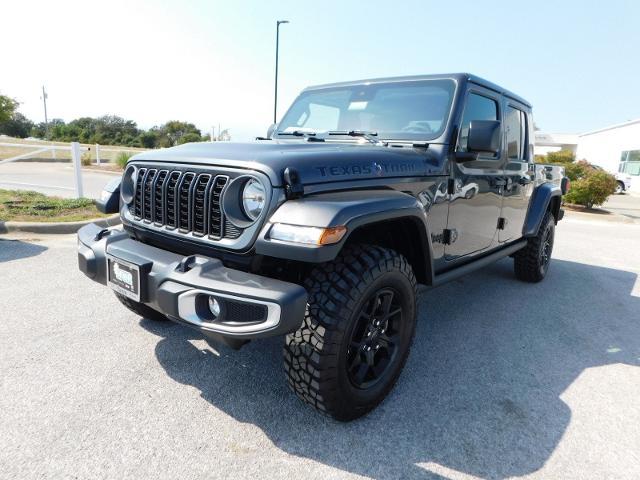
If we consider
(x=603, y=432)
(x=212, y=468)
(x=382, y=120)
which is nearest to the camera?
(x=212, y=468)

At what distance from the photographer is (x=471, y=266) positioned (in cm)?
332

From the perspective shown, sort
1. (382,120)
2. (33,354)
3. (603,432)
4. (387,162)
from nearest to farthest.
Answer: (603,432) → (387,162) → (33,354) → (382,120)

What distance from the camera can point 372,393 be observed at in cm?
229

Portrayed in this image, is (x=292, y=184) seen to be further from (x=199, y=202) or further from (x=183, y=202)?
(x=183, y=202)

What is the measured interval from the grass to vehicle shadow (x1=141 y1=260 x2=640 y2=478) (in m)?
4.30

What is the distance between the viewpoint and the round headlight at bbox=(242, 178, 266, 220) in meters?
2.03

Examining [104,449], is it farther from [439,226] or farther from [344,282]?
[439,226]

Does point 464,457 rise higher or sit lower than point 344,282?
lower

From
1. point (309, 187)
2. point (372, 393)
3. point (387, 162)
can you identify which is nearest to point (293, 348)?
point (372, 393)

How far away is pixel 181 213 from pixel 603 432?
8.05 ft

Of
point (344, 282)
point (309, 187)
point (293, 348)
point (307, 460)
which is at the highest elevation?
point (309, 187)

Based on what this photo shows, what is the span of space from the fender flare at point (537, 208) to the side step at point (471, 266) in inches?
8.2

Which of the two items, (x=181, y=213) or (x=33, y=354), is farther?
(x=33, y=354)

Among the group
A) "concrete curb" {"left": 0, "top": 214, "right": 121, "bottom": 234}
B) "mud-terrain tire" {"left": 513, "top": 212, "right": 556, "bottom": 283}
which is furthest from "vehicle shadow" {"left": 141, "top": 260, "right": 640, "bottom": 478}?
"concrete curb" {"left": 0, "top": 214, "right": 121, "bottom": 234}
